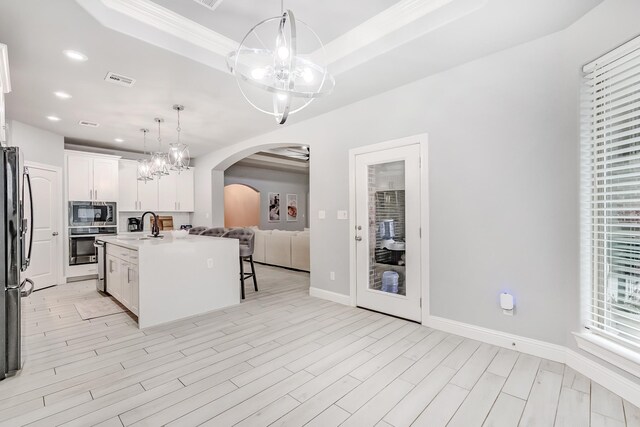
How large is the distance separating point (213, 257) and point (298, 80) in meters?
2.55

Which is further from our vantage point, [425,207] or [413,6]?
[425,207]

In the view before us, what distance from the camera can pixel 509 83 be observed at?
2691mm

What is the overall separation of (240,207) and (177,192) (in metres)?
3.78

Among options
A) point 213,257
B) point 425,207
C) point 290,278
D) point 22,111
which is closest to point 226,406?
point 213,257

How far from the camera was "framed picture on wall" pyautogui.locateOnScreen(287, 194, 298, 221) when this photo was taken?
10891 millimetres

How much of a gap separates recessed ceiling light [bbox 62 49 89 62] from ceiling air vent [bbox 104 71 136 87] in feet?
0.89

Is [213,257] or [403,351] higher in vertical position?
[213,257]

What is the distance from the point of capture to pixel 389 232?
3672mm

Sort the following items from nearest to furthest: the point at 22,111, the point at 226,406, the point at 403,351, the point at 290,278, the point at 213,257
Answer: the point at 226,406 → the point at 403,351 → the point at 213,257 → the point at 22,111 → the point at 290,278

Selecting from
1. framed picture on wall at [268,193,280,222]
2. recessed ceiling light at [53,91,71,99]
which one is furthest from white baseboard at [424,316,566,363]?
framed picture on wall at [268,193,280,222]

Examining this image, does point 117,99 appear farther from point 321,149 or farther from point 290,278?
point 290,278

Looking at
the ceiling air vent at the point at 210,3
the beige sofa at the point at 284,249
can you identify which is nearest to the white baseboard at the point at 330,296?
the beige sofa at the point at 284,249

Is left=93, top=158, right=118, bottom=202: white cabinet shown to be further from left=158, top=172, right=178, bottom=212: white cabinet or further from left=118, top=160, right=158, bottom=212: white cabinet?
left=158, top=172, right=178, bottom=212: white cabinet

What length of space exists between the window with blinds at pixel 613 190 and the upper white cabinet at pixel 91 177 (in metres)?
7.24
